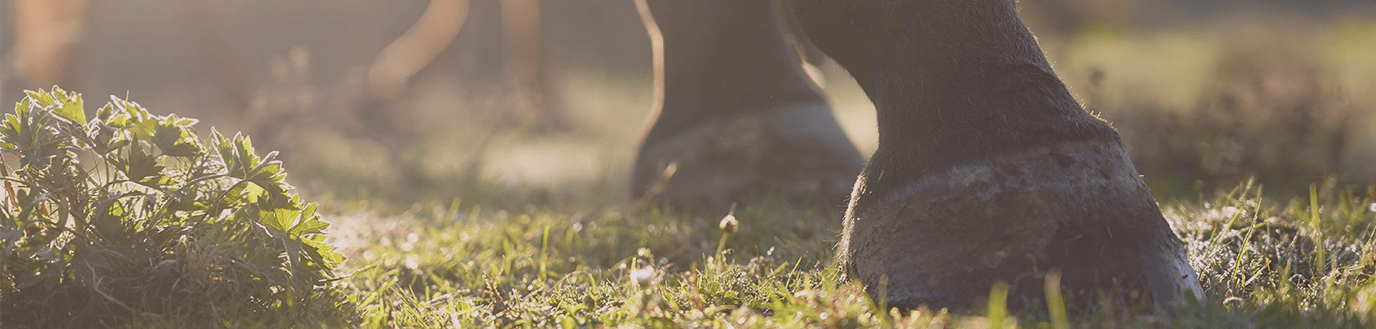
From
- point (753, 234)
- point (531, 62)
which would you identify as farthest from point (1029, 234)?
point (531, 62)

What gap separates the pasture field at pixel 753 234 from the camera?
1691mm

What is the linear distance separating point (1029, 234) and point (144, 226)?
1.82 meters

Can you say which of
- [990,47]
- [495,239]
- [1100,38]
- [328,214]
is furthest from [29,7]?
[1100,38]

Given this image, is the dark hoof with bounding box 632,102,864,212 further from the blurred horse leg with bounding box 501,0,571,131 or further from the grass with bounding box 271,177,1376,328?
the blurred horse leg with bounding box 501,0,571,131

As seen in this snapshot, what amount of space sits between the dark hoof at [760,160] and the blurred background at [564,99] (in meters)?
0.23

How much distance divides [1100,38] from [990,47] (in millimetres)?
10943

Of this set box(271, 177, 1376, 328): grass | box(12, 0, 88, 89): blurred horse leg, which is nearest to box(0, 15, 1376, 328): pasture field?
box(271, 177, 1376, 328): grass

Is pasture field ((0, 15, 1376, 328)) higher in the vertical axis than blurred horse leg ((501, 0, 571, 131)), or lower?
lower

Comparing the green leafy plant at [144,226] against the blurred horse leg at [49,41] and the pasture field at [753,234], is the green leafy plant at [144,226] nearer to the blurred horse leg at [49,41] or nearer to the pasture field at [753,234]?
the pasture field at [753,234]

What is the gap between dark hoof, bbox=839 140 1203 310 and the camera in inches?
62.0

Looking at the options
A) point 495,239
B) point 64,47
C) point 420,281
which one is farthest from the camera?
point 64,47

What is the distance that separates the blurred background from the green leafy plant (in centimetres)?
149

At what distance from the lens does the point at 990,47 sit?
1.83 meters

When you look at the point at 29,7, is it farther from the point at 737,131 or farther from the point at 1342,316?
the point at 1342,316
